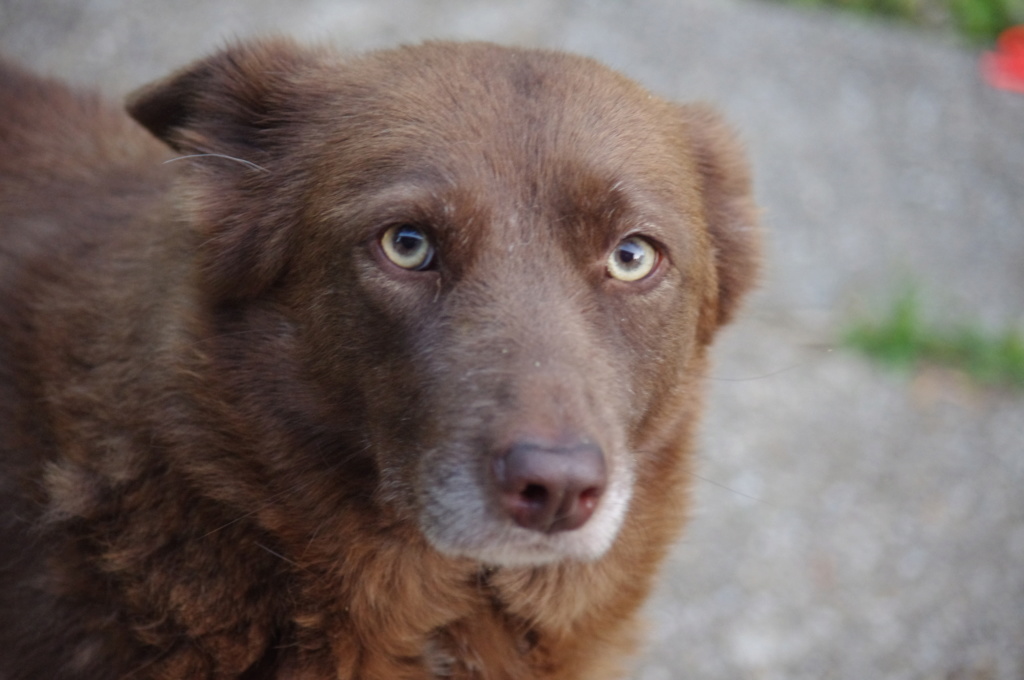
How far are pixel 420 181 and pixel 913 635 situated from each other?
2.72 metres

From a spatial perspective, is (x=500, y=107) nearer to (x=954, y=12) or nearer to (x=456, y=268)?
(x=456, y=268)

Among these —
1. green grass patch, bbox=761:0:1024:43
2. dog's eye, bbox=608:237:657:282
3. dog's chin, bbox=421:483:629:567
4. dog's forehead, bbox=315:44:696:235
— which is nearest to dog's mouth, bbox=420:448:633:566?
dog's chin, bbox=421:483:629:567

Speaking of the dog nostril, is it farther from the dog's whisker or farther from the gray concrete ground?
the gray concrete ground

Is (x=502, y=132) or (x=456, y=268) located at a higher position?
(x=502, y=132)

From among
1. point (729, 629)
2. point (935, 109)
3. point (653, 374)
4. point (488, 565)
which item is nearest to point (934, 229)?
point (935, 109)

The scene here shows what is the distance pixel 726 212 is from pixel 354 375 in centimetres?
129

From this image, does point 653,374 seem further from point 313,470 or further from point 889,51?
point 889,51

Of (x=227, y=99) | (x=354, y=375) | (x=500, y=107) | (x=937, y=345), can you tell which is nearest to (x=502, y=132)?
(x=500, y=107)

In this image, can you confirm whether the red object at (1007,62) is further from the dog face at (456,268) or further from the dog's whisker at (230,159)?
the dog's whisker at (230,159)

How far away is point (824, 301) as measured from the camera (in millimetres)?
5227

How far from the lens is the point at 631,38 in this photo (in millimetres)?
6324

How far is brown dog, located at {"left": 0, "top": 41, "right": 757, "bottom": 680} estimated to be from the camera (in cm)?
249

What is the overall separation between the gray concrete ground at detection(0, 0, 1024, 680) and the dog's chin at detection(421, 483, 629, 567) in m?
1.37

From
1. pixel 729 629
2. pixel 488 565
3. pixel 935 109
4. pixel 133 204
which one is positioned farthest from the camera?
pixel 935 109
